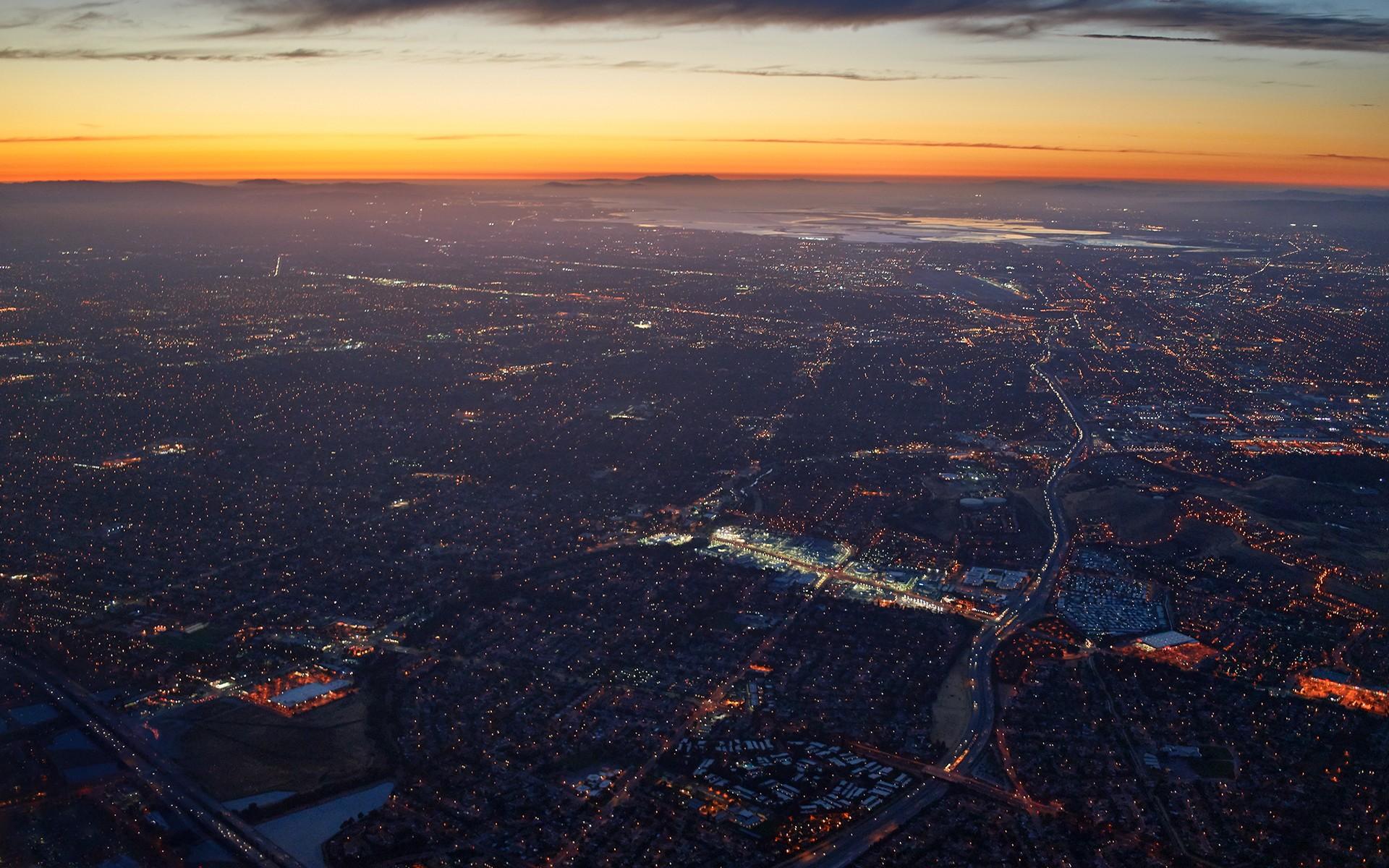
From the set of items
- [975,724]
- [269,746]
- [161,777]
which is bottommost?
[975,724]

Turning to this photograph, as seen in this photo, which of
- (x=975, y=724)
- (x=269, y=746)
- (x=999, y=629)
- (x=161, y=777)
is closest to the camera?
(x=161, y=777)

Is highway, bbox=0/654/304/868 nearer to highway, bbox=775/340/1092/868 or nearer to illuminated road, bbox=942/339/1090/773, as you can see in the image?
highway, bbox=775/340/1092/868

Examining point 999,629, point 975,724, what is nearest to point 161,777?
point 975,724

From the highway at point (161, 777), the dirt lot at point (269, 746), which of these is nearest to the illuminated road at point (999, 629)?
the dirt lot at point (269, 746)

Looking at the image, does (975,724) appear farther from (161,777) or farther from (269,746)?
(161,777)

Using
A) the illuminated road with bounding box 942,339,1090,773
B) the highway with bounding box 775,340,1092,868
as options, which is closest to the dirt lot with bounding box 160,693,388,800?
the highway with bounding box 775,340,1092,868

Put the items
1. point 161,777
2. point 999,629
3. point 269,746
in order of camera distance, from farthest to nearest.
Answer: point 999,629, point 269,746, point 161,777

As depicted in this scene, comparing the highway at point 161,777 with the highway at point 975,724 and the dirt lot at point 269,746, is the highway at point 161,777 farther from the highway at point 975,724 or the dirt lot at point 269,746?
the highway at point 975,724

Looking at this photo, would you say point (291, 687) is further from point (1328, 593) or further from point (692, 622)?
point (1328, 593)
